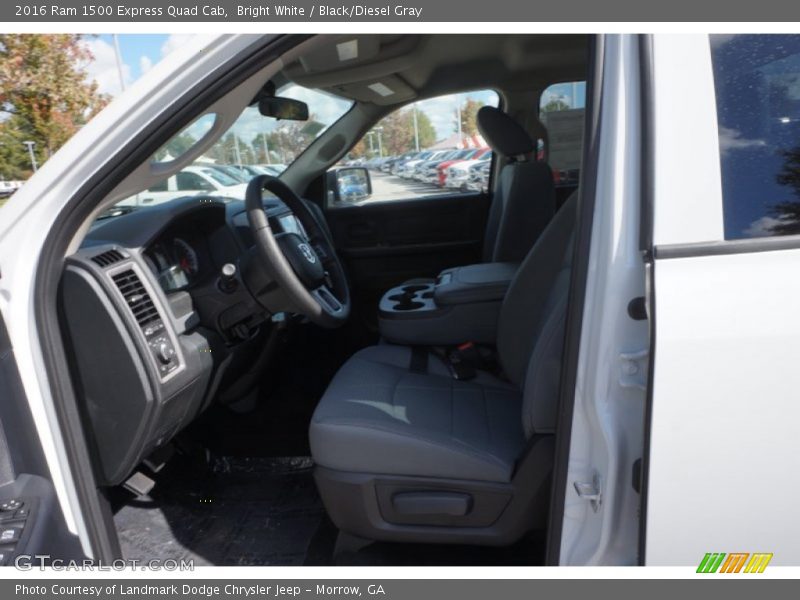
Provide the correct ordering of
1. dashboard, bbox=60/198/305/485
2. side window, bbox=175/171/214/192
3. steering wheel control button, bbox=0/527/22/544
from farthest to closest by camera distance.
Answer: side window, bbox=175/171/214/192 < dashboard, bbox=60/198/305/485 < steering wheel control button, bbox=0/527/22/544

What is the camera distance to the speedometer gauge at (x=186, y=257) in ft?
5.52

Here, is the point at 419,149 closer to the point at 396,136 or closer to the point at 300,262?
the point at 396,136

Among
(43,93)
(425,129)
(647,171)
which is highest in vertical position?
(43,93)

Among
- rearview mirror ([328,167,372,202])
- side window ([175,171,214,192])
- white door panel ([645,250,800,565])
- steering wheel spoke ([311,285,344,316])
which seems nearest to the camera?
white door panel ([645,250,800,565])

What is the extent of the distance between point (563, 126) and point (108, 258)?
8.59ft

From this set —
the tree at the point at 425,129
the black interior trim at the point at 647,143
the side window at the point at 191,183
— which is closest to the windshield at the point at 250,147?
the side window at the point at 191,183

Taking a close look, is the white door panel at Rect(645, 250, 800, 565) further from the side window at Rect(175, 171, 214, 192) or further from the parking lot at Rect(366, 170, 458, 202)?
the parking lot at Rect(366, 170, 458, 202)

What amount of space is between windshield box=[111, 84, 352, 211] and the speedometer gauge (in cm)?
18

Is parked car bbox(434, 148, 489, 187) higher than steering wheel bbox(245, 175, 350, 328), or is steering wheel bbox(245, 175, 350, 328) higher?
parked car bbox(434, 148, 489, 187)

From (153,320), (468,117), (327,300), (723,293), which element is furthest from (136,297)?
(468,117)

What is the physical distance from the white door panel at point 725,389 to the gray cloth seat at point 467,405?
0.38m

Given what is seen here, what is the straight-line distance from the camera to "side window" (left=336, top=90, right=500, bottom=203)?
3.17 metres

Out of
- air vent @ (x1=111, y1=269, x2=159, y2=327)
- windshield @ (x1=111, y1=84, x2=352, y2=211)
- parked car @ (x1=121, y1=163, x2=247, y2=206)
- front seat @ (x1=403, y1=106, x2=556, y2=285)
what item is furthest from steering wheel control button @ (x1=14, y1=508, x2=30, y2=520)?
front seat @ (x1=403, y1=106, x2=556, y2=285)

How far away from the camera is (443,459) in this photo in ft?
4.66
